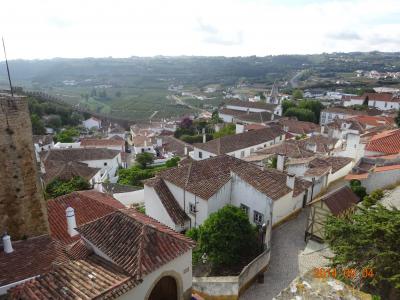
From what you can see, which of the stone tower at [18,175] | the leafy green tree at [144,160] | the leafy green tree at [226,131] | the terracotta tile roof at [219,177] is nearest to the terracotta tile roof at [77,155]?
the leafy green tree at [144,160]

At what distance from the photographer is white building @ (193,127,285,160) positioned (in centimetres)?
4028

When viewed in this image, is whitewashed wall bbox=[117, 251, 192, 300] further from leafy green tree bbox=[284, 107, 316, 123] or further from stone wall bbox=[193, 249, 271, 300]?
leafy green tree bbox=[284, 107, 316, 123]

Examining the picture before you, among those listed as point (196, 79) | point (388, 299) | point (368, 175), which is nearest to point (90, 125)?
point (368, 175)

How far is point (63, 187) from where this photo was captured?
84.8 ft

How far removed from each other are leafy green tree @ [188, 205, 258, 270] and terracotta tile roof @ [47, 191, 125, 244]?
520 cm

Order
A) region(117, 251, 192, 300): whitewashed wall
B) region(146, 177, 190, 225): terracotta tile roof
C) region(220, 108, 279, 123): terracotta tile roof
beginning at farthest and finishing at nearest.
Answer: region(220, 108, 279, 123): terracotta tile roof → region(146, 177, 190, 225): terracotta tile roof → region(117, 251, 192, 300): whitewashed wall

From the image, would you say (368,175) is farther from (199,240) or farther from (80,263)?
(80,263)

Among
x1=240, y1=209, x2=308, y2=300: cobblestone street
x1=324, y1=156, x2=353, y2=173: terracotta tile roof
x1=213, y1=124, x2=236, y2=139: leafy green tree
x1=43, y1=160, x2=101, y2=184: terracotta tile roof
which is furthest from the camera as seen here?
x1=213, y1=124, x2=236, y2=139: leafy green tree

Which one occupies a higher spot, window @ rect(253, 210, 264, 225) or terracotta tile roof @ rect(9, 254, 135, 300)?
terracotta tile roof @ rect(9, 254, 135, 300)

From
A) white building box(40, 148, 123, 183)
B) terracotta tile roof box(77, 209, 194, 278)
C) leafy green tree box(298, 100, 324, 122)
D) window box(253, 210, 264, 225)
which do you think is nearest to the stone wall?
terracotta tile roof box(77, 209, 194, 278)

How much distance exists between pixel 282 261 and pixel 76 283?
32.0ft

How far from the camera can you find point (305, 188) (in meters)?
20.4

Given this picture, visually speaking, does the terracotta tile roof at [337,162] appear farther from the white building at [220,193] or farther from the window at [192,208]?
the window at [192,208]

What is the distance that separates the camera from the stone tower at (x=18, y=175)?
33.5 ft
